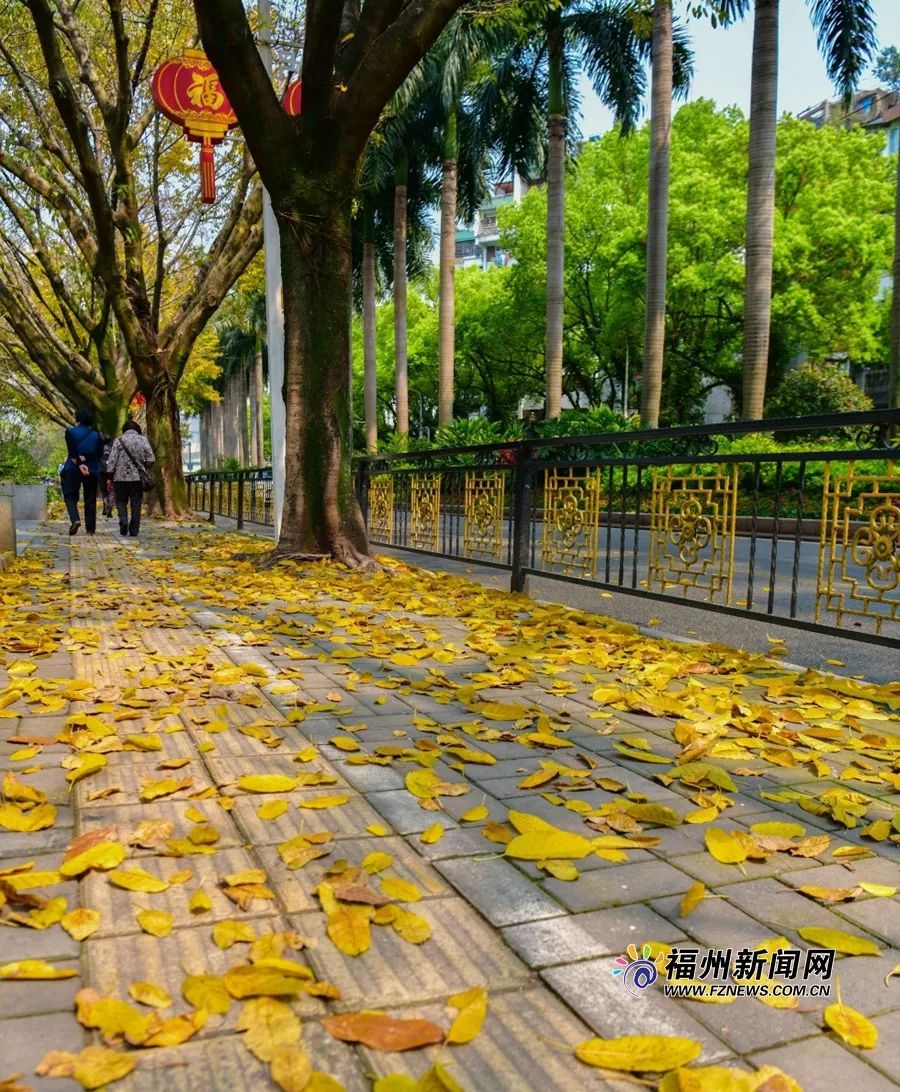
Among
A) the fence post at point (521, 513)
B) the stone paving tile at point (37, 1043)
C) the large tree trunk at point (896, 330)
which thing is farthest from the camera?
the large tree trunk at point (896, 330)

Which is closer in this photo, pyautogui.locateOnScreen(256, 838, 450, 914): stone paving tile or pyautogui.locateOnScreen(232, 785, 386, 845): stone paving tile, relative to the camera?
pyautogui.locateOnScreen(256, 838, 450, 914): stone paving tile

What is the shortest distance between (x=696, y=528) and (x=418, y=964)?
145 inches

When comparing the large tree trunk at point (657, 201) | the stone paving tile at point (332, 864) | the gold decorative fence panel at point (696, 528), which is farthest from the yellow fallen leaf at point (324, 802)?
the large tree trunk at point (657, 201)

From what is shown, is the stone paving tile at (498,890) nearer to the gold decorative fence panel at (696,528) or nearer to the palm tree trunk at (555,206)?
the gold decorative fence panel at (696,528)

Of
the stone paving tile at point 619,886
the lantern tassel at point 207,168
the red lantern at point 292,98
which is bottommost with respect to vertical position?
the stone paving tile at point 619,886

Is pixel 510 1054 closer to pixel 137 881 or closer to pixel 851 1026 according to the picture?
pixel 851 1026

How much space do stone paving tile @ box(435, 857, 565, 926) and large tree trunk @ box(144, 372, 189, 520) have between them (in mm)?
16433

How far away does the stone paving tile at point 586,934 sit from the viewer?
1847 mm

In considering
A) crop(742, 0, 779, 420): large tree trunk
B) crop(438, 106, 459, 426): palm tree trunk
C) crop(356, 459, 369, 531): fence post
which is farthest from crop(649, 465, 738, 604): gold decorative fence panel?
crop(438, 106, 459, 426): palm tree trunk

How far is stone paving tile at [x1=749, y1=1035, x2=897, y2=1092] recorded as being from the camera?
1479mm

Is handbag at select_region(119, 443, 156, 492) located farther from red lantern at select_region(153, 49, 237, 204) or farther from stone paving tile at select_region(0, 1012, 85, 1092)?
stone paving tile at select_region(0, 1012, 85, 1092)

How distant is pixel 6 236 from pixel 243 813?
2078cm

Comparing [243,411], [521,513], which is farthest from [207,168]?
[243,411]

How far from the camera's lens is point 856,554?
4.06m
